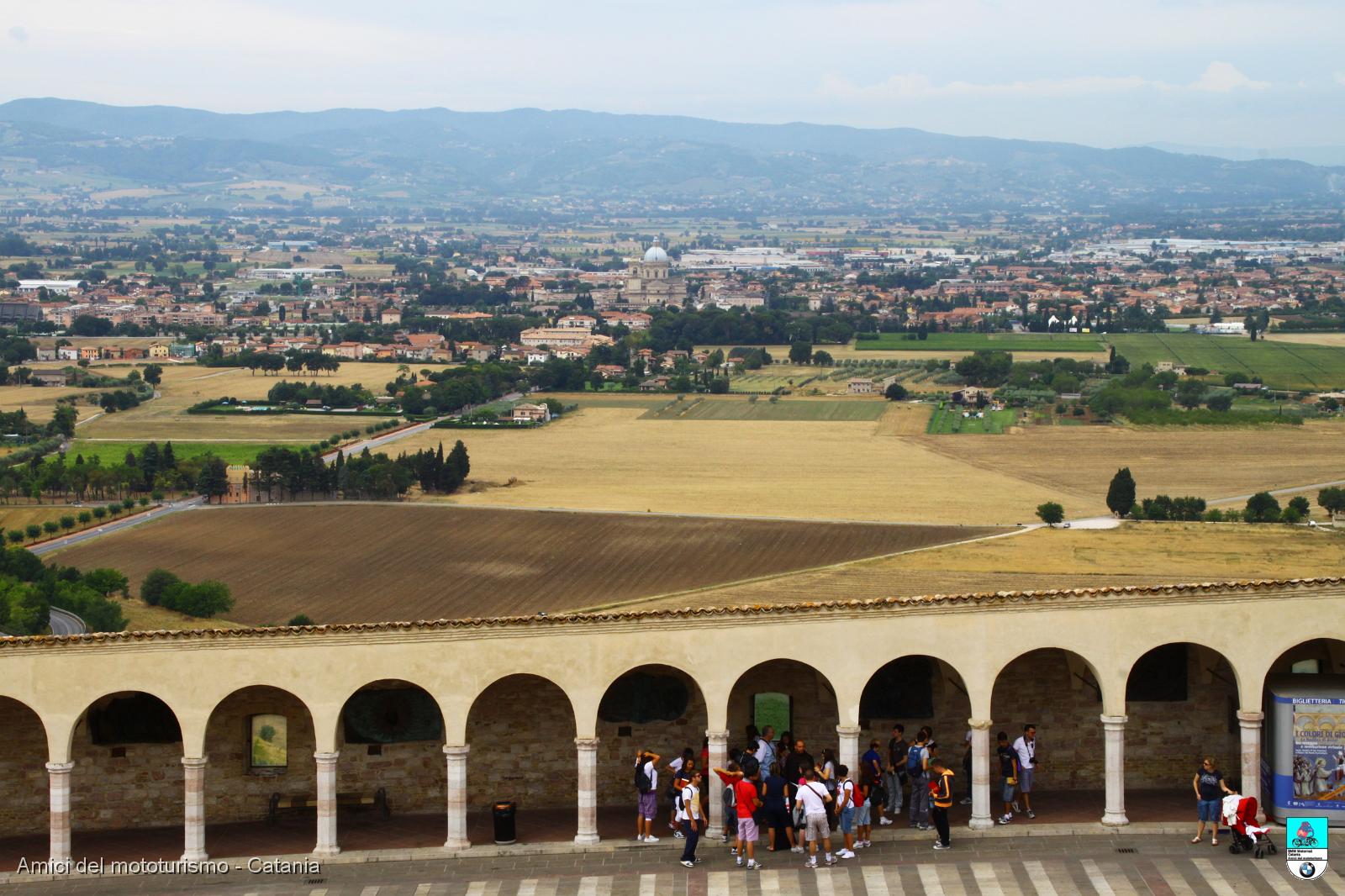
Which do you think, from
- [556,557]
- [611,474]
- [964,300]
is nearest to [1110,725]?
[556,557]

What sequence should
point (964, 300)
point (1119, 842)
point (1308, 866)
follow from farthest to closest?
1. point (964, 300)
2. point (1119, 842)
3. point (1308, 866)

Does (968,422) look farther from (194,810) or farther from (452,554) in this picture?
(194,810)

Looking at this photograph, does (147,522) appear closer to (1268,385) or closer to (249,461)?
(249,461)

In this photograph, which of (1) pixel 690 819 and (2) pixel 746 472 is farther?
(2) pixel 746 472

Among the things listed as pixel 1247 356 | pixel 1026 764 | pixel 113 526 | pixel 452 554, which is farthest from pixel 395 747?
pixel 1247 356

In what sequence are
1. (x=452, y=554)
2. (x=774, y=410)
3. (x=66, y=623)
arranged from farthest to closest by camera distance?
(x=774, y=410) < (x=452, y=554) < (x=66, y=623)

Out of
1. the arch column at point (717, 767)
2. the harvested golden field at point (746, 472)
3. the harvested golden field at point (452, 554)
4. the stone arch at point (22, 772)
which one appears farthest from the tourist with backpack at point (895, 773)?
the harvested golden field at point (746, 472)

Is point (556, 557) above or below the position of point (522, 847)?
below
